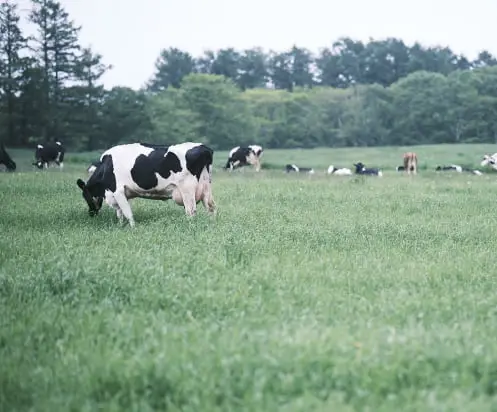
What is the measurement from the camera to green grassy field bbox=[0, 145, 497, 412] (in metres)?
5.07

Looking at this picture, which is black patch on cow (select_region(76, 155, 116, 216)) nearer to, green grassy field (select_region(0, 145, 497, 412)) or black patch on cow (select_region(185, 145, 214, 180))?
green grassy field (select_region(0, 145, 497, 412))

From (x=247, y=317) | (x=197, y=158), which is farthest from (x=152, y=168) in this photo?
(x=247, y=317)

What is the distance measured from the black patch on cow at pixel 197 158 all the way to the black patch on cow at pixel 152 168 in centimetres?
24

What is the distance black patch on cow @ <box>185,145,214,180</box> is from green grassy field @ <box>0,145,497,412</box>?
178cm

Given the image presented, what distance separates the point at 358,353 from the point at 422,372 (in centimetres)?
51

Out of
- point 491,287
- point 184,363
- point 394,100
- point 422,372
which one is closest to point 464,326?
point 422,372

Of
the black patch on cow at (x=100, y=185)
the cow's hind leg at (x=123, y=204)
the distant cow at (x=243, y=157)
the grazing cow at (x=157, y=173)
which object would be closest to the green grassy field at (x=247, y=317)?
the cow's hind leg at (x=123, y=204)

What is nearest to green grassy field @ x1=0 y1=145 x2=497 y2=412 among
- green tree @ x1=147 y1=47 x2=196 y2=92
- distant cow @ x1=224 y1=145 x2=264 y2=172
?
distant cow @ x1=224 y1=145 x2=264 y2=172

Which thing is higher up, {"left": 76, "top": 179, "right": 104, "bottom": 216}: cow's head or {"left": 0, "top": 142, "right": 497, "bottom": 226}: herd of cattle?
{"left": 0, "top": 142, "right": 497, "bottom": 226}: herd of cattle

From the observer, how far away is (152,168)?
47.6 ft

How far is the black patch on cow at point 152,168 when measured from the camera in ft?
47.5

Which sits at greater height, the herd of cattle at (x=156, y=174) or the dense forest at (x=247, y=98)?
the dense forest at (x=247, y=98)

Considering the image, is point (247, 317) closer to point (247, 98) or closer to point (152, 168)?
point (152, 168)

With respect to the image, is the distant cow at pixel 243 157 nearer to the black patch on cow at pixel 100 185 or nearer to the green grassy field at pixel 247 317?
the black patch on cow at pixel 100 185
